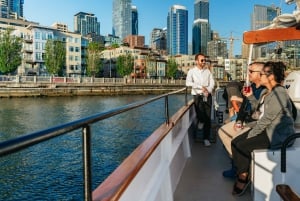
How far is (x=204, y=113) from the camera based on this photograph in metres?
5.57

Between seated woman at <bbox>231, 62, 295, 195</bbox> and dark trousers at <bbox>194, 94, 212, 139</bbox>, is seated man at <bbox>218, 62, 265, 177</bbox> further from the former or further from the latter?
dark trousers at <bbox>194, 94, 212, 139</bbox>

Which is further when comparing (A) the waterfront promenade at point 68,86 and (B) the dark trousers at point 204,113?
(A) the waterfront promenade at point 68,86

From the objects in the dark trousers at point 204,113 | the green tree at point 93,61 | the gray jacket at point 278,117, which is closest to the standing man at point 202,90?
the dark trousers at point 204,113

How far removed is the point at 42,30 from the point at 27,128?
57.4 m

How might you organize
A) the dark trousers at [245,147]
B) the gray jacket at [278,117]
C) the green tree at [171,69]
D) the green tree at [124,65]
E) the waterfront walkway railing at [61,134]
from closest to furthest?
the waterfront walkway railing at [61,134] → the gray jacket at [278,117] → the dark trousers at [245,147] → the green tree at [124,65] → the green tree at [171,69]

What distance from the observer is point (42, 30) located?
2931 inches

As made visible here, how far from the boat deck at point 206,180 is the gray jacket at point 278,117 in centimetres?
69

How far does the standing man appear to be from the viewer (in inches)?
218

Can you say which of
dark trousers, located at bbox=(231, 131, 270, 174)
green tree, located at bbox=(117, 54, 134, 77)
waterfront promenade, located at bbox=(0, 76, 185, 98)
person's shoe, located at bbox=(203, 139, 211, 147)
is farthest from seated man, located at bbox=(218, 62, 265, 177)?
green tree, located at bbox=(117, 54, 134, 77)

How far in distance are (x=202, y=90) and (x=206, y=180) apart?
2132mm

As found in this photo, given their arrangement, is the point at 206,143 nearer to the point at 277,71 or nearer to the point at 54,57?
the point at 277,71

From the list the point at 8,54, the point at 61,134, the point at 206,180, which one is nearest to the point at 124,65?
the point at 8,54

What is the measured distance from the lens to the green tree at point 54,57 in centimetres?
6700

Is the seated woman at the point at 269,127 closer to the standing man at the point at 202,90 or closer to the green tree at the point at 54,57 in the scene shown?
the standing man at the point at 202,90
